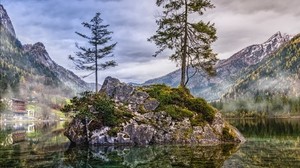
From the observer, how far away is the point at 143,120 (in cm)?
4453

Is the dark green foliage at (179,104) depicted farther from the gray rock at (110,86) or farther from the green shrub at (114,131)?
the green shrub at (114,131)

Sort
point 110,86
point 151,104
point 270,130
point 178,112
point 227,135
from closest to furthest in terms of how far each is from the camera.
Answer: point 227,135 < point 178,112 < point 151,104 < point 110,86 < point 270,130

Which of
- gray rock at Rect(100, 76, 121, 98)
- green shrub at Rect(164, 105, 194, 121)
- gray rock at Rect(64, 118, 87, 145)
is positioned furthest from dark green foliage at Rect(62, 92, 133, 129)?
green shrub at Rect(164, 105, 194, 121)

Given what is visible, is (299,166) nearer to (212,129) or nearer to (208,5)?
(212,129)

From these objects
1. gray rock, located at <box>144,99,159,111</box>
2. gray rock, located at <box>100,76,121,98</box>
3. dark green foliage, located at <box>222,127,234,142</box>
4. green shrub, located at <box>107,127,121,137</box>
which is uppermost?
gray rock, located at <box>100,76,121,98</box>

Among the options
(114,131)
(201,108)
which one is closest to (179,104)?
(201,108)

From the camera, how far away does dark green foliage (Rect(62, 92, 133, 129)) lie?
43.7m

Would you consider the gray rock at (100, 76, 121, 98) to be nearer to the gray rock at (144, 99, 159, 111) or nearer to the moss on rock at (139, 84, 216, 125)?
the moss on rock at (139, 84, 216, 125)

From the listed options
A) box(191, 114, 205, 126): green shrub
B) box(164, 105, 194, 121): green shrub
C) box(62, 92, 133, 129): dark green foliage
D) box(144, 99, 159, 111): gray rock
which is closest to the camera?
box(62, 92, 133, 129): dark green foliage

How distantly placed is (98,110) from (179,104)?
1108 centimetres

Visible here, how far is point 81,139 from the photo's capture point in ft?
147

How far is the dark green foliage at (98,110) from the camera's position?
4372 cm

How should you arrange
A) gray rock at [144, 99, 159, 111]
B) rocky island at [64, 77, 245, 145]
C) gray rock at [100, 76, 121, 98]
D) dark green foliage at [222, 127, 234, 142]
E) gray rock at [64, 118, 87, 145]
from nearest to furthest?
rocky island at [64, 77, 245, 145] → dark green foliage at [222, 127, 234, 142] → gray rock at [64, 118, 87, 145] → gray rock at [144, 99, 159, 111] → gray rock at [100, 76, 121, 98]

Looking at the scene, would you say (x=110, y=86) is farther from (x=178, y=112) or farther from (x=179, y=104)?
(x=178, y=112)
